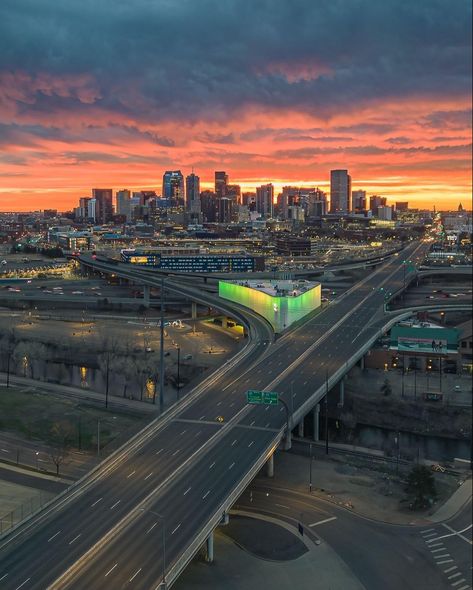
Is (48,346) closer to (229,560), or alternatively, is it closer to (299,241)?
(229,560)

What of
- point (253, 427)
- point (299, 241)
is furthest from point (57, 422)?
point (299, 241)

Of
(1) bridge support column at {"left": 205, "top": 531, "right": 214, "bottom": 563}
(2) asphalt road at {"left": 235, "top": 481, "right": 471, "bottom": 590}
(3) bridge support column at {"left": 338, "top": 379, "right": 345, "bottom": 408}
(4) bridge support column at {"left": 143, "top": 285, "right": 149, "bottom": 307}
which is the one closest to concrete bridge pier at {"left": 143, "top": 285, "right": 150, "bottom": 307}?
(4) bridge support column at {"left": 143, "top": 285, "right": 149, "bottom": 307}

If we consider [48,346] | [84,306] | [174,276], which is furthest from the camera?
[174,276]

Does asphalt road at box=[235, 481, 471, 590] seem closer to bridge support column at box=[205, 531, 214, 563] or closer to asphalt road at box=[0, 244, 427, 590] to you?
asphalt road at box=[0, 244, 427, 590]

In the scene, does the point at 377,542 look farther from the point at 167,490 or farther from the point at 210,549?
the point at 167,490

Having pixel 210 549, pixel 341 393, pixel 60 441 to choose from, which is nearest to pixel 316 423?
pixel 341 393

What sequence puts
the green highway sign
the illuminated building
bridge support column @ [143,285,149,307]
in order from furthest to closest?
bridge support column @ [143,285,149,307]
the illuminated building
the green highway sign
